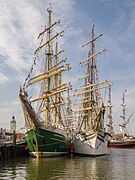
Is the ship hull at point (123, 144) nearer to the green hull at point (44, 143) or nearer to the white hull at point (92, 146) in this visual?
the white hull at point (92, 146)

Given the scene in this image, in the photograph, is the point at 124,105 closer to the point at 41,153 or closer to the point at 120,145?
the point at 120,145

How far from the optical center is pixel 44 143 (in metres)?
37.9

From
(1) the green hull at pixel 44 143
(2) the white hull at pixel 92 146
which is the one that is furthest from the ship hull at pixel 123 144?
(1) the green hull at pixel 44 143

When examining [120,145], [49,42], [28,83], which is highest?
[49,42]

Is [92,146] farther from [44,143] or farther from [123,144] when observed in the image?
[123,144]

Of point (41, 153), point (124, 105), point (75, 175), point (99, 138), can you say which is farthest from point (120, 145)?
point (75, 175)

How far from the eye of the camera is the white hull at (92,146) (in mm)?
41641

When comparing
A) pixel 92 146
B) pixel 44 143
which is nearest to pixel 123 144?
pixel 92 146

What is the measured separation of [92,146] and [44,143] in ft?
26.5

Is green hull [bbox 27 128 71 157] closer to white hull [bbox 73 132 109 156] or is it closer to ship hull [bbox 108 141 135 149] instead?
white hull [bbox 73 132 109 156]

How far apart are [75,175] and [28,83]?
84.0 ft

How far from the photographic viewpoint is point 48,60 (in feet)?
158

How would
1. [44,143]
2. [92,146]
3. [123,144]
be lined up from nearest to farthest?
1. [44,143]
2. [92,146]
3. [123,144]

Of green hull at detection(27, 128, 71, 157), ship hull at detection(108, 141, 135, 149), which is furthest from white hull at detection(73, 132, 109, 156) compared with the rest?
ship hull at detection(108, 141, 135, 149)
